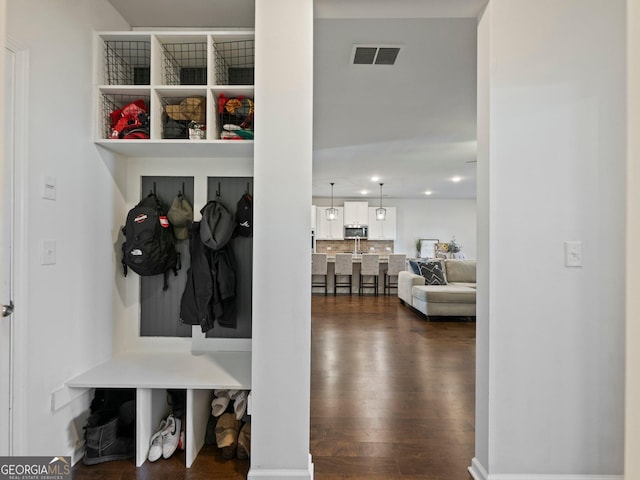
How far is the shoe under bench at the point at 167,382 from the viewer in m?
1.92

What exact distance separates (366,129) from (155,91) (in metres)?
2.86

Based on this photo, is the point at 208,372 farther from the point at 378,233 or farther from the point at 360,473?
the point at 378,233

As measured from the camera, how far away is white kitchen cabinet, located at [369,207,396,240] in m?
9.96

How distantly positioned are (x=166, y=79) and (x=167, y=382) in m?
1.78

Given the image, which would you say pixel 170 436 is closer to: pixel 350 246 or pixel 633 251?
pixel 633 251

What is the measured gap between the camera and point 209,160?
2.45 metres

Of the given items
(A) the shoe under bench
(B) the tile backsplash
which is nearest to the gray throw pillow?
(B) the tile backsplash

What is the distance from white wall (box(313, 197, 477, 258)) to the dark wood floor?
18.6ft

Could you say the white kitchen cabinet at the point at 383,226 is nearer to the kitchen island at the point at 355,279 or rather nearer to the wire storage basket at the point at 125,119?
the kitchen island at the point at 355,279

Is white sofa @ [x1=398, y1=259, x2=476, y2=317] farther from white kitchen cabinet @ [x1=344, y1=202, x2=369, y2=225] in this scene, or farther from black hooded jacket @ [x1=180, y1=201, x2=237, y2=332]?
black hooded jacket @ [x1=180, y1=201, x2=237, y2=332]

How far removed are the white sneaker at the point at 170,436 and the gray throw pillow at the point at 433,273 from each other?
494 cm

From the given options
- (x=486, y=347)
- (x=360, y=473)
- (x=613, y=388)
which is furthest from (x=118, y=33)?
(x=613, y=388)

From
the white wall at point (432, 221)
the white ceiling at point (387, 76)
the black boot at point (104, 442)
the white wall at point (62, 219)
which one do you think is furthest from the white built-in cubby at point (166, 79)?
the white wall at point (432, 221)

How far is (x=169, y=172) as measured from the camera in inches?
96.2
